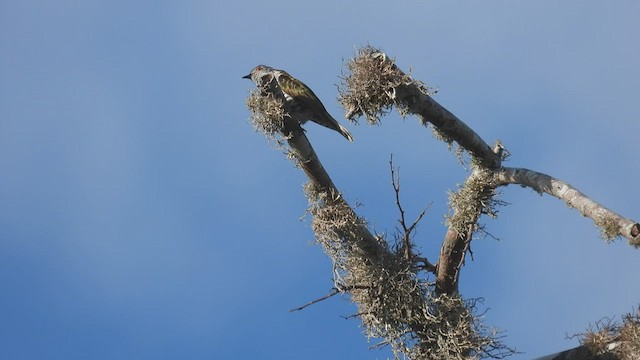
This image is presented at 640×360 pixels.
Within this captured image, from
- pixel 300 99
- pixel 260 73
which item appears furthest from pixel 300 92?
pixel 260 73

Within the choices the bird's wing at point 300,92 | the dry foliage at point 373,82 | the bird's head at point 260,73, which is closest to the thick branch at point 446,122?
the dry foliage at point 373,82

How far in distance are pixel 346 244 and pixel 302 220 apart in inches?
14.0

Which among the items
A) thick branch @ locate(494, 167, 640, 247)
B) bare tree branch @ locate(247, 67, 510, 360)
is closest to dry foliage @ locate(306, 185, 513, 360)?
bare tree branch @ locate(247, 67, 510, 360)

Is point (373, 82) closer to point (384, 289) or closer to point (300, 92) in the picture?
point (300, 92)

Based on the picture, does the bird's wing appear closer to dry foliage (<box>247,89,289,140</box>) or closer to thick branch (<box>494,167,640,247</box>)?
dry foliage (<box>247,89,289,140</box>)

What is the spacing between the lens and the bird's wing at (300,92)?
5738 mm

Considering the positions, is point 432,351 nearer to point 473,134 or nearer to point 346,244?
point 346,244

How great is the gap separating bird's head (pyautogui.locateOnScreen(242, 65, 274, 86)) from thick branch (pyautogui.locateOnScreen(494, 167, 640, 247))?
6.24ft

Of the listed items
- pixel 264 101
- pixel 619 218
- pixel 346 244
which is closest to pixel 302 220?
pixel 346 244

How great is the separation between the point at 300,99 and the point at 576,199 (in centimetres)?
199

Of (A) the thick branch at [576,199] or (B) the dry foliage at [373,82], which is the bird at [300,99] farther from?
(A) the thick branch at [576,199]

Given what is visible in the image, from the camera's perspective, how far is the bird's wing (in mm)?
5738

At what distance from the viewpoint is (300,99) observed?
18.8ft

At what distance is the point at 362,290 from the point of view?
5.86 m
